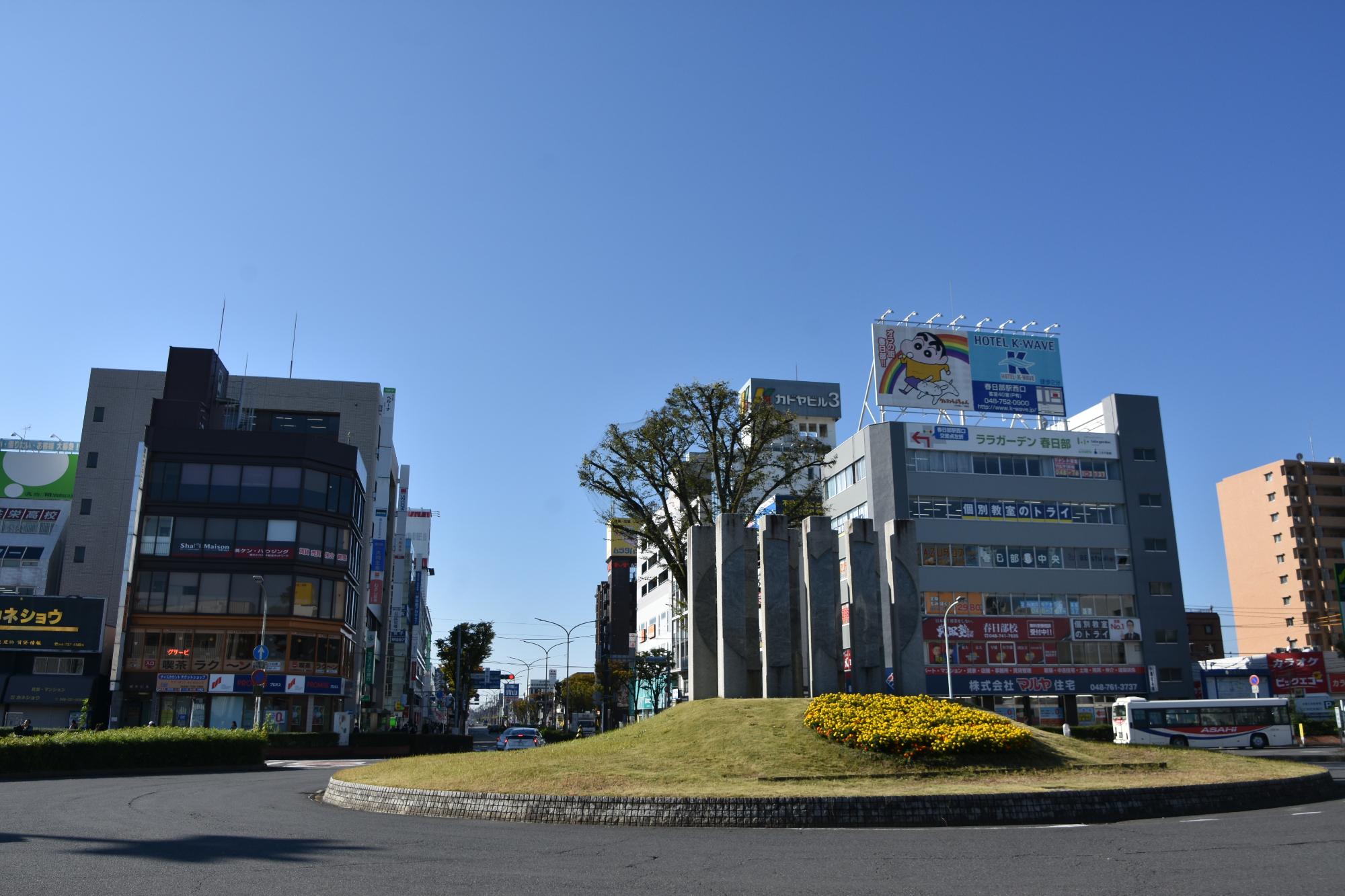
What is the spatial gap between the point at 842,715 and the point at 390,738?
34.8m

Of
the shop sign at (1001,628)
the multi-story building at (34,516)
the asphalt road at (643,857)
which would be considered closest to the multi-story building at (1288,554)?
the shop sign at (1001,628)

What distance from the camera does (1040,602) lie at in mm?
68188

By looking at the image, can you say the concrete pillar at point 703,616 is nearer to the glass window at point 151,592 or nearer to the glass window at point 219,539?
the glass window at point 219,539

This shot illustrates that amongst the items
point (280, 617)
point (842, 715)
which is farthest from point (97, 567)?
point (842, 715)

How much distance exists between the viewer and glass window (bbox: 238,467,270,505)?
189ft

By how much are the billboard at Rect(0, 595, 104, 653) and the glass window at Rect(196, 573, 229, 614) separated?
5.03 meters

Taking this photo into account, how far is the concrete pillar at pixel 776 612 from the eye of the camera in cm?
2711

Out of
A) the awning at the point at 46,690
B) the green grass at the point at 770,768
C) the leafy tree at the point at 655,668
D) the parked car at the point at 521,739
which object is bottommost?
the parked car at the point at 521,739

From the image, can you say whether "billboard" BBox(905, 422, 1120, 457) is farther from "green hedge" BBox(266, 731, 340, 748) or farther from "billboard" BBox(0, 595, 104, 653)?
"billboard" BBox(0, 595, 104, 653)

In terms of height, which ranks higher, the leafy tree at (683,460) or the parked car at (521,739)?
the leafy tree at (683,460)

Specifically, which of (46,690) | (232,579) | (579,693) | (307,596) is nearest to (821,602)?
(307,596)

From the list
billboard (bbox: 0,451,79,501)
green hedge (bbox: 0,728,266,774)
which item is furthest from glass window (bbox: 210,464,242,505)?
billboard (bbox: 0,451,79,501)

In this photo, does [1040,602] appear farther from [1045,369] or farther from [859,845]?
[859,845]

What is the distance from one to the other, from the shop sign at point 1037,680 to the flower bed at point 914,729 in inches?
1748
